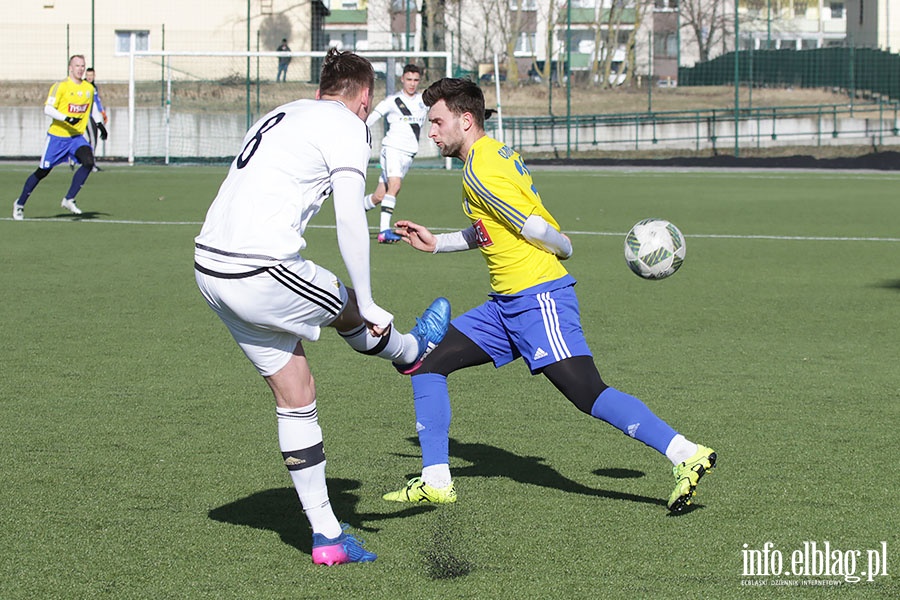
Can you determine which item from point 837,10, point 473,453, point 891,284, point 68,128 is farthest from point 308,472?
point 837,10

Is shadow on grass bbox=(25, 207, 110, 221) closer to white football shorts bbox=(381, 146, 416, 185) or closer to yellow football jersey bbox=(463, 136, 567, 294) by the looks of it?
white football shorts bbox=(381, 146, 416, 185)

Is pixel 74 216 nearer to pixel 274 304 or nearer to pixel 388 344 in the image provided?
pixel 388 344

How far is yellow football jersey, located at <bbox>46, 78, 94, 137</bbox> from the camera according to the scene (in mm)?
17938

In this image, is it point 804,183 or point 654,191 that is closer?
point 654,191

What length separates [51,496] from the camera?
525 cm

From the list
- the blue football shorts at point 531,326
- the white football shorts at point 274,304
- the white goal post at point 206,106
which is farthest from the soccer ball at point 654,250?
the white goal post at point 206,106

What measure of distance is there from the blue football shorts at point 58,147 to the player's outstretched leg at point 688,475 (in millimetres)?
15009

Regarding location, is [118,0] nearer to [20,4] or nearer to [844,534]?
[20,4]

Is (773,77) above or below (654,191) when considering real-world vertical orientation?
above

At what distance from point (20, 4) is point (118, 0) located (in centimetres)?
438

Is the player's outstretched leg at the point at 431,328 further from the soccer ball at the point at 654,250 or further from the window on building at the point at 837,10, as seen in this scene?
the window on building at the point at 837,10

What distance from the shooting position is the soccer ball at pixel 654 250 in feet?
19.9

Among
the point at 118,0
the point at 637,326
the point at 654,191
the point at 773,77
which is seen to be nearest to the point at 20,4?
the point at 118,0

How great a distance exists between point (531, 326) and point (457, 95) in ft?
3.46
